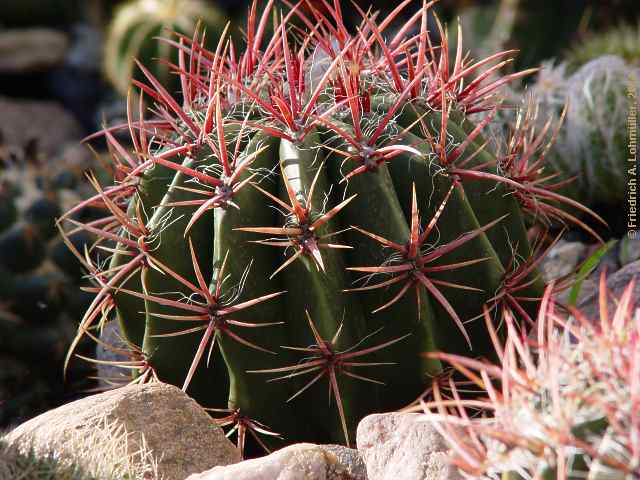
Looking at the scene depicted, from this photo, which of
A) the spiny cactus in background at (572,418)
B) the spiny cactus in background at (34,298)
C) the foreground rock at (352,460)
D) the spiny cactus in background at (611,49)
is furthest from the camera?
the spiny cactus in background at (611,49)

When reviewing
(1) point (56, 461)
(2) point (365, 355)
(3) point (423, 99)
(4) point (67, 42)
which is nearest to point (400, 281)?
(2) point (365, 355)

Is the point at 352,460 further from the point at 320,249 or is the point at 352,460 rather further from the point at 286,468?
the point at 320,249

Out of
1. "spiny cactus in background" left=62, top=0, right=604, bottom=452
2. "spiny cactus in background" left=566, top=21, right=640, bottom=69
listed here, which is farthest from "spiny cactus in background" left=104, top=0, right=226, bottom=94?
"spiny cactus in background" left=62, top=0, right=604, bottom=452

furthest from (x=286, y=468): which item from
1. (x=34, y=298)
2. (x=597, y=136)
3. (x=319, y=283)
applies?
(x=597, y=136)

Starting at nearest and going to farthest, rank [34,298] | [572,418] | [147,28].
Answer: [572,418]
[34,298]
[147,28]

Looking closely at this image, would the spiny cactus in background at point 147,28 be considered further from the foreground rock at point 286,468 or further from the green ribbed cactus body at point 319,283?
the foreground rock at point 286,468

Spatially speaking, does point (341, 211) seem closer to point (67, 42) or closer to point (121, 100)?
point (121, 100)

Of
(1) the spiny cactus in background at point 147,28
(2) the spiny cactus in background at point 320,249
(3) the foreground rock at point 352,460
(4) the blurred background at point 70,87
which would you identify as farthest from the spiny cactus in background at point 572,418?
(1) the spiny cactus in background at point 147,28
